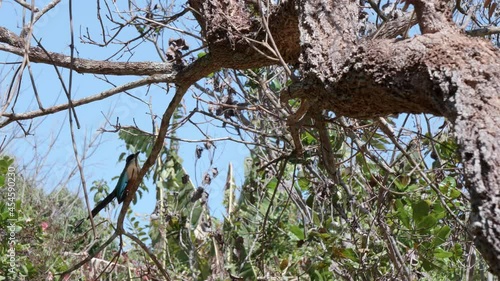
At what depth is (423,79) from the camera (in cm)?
137

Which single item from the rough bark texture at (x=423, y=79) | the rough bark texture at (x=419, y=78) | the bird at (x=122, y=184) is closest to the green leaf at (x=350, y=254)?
the bird at (x=122, y=184)

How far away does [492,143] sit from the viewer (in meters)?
1.17

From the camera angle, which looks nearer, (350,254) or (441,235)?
(441,235)

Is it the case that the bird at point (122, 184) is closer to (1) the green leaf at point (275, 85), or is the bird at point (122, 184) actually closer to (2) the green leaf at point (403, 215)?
(1) the green leaf at point (275, 85)

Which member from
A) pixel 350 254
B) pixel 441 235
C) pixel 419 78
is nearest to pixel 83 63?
pixel 419 78

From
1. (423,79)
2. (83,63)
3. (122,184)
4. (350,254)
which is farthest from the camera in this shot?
(122,184)

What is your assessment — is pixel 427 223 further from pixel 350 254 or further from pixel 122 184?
pixel 122 184

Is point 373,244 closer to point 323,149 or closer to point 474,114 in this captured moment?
point 323,149

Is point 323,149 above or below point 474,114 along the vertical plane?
above

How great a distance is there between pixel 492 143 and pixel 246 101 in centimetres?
247

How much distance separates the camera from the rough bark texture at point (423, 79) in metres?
1.15

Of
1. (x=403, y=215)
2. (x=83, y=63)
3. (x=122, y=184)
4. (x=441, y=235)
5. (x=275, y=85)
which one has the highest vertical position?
(x=275, y=85)

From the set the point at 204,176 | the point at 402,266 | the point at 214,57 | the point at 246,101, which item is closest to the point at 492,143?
the point at 214,57

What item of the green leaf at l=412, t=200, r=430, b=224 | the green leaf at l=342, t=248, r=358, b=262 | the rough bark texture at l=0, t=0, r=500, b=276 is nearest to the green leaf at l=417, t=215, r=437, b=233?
the green leaf at l=412, t=200, r=430, b=224
